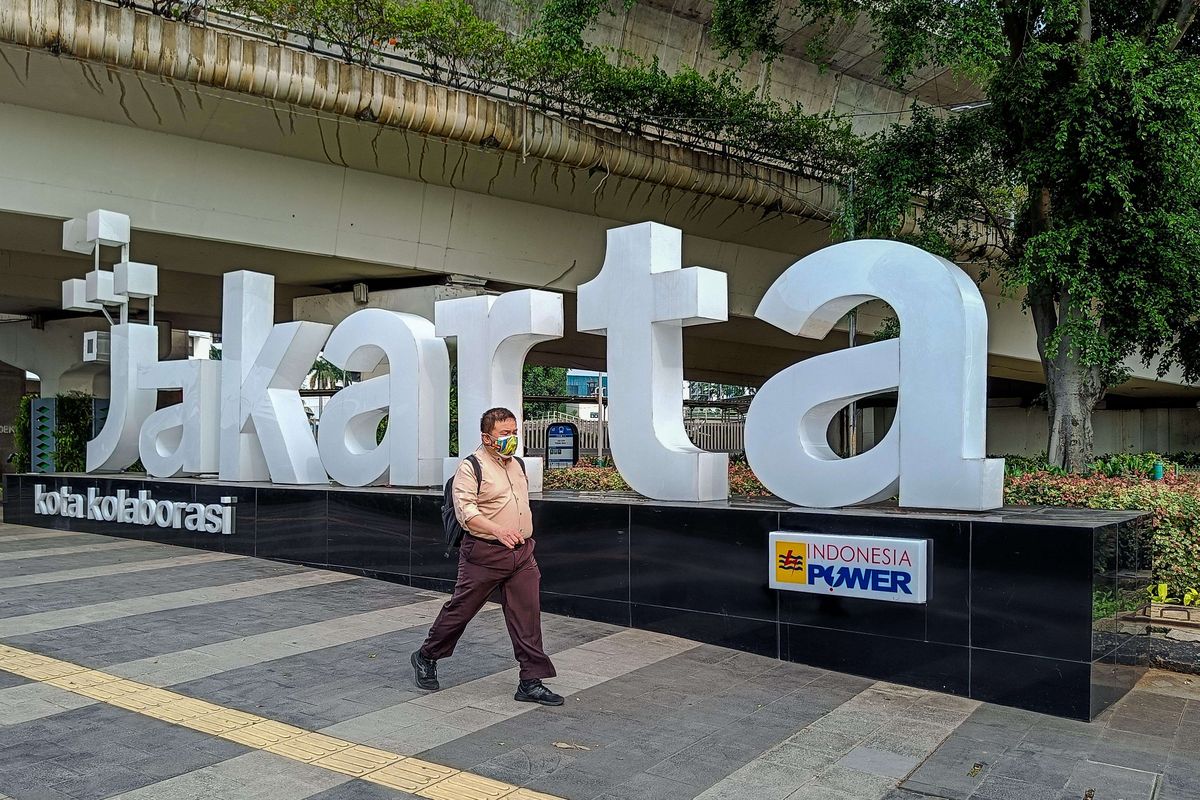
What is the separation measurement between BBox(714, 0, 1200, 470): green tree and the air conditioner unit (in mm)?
10178

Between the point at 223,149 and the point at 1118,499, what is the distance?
1255cm

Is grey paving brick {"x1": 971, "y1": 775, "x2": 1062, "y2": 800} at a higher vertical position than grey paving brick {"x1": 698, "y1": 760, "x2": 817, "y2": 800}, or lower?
lower

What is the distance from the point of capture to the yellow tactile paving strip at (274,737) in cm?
454

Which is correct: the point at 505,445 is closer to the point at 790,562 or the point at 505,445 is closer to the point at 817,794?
the point at 790,562

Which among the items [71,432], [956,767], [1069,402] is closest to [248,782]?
[956,767]

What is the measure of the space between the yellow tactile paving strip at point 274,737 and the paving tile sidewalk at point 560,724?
0.08 m

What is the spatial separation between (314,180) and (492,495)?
11.1 m

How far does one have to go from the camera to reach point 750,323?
2275cm

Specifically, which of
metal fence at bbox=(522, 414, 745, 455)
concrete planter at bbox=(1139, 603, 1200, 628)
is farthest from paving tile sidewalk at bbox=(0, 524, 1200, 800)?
metal fence at bbox=(522, 414, 745, 455)

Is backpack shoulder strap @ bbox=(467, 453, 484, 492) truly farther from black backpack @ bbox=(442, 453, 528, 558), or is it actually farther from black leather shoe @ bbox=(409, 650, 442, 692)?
black leather shoe @ bbox=(409, 650, 442, 692)

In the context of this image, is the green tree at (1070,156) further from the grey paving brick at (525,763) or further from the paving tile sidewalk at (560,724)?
the grey paving brick at (525,763)

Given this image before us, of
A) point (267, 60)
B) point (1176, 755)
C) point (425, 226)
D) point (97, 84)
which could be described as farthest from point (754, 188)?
point (1176, 755)

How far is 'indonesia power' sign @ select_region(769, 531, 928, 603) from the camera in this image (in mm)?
6297

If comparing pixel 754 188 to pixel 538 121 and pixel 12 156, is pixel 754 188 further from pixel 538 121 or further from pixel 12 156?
pixel 12 156
